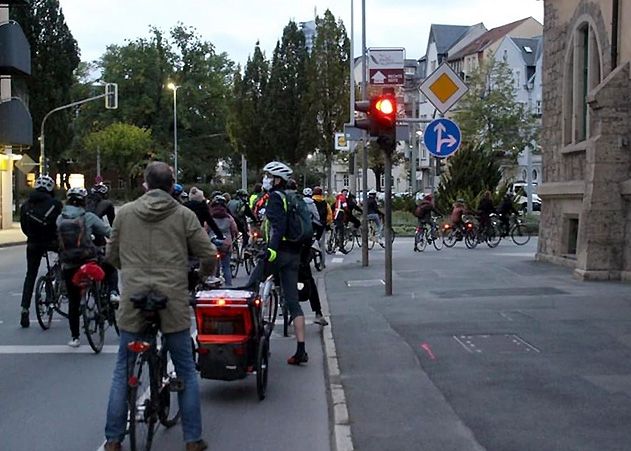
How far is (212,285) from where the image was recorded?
7.50 metres

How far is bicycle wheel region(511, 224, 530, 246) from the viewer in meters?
27.7

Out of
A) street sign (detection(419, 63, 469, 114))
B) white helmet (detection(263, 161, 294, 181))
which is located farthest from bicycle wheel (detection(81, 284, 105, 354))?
street sign (detection(419, 63, 469, 114))

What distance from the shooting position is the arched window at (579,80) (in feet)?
56.0

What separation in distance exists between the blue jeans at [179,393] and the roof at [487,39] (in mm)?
81520

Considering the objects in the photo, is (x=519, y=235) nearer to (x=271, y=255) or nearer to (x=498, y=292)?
(x=498, y=292)

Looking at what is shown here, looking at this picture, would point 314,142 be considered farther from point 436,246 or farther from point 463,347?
point 463,347

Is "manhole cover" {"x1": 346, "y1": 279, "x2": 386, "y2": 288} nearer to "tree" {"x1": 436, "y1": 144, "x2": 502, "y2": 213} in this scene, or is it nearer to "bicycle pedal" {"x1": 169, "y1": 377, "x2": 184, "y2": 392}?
"bicycle pedal" {"x1": 169, "y1": 377, "x2": 184, "y2": 392}

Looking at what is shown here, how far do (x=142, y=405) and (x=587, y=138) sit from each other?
13137mm

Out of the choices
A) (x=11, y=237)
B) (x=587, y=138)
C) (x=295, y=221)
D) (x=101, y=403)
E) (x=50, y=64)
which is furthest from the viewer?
(x=50, y=64)

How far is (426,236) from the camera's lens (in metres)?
24.9

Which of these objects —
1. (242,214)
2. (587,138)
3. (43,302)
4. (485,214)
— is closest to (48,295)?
(43,302)

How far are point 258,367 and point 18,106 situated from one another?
30.0m

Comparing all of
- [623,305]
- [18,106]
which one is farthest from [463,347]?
[18,106]

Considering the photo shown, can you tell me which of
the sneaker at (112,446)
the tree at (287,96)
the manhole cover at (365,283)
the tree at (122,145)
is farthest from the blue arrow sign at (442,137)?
the tree at (122,145)
